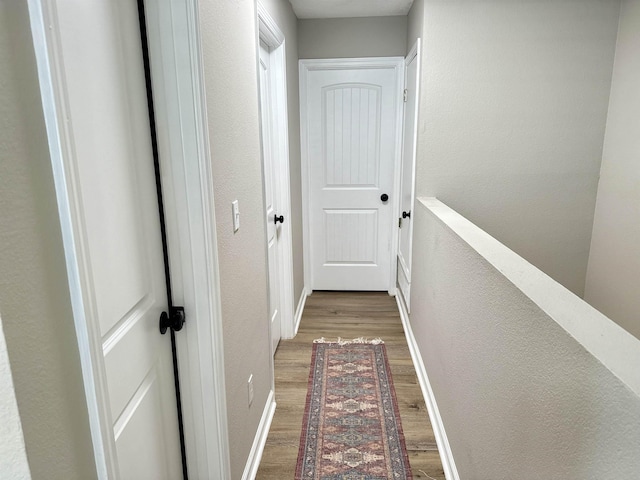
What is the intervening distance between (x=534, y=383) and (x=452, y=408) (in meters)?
0.89

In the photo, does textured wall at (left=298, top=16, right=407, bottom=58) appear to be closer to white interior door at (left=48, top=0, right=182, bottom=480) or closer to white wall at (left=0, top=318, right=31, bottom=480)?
white interior door at (left=48, top=0, right=182, bottom=480)

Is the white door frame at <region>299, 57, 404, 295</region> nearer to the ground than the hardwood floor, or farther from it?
farther from it

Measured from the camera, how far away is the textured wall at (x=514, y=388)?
0.72 meters

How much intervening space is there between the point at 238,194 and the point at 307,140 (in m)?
2.14

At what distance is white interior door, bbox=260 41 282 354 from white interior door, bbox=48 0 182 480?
1235mm

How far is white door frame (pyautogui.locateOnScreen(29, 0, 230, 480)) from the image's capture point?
2.17 ft

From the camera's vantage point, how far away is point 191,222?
1190mm

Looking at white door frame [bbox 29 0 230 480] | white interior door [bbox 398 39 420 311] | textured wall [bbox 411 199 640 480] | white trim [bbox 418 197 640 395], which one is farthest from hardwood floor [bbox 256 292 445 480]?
white trim [bbox 418 197 640 395]

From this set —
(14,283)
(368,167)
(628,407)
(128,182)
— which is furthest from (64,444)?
(368,167)

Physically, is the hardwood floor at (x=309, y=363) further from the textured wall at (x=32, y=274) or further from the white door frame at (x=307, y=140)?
the textured wall at (x=32, y=274)

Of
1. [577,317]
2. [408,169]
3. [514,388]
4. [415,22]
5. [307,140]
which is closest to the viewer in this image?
[577,317]

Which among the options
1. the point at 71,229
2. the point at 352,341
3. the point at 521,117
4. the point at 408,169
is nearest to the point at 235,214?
the point at 71,229

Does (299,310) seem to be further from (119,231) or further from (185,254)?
(119,231)

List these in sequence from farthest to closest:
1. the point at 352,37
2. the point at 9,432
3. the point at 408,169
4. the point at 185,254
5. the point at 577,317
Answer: the point at 352,37
the point at 408,169
the point at 185,254
the point at 577,317
the point at 9,432
